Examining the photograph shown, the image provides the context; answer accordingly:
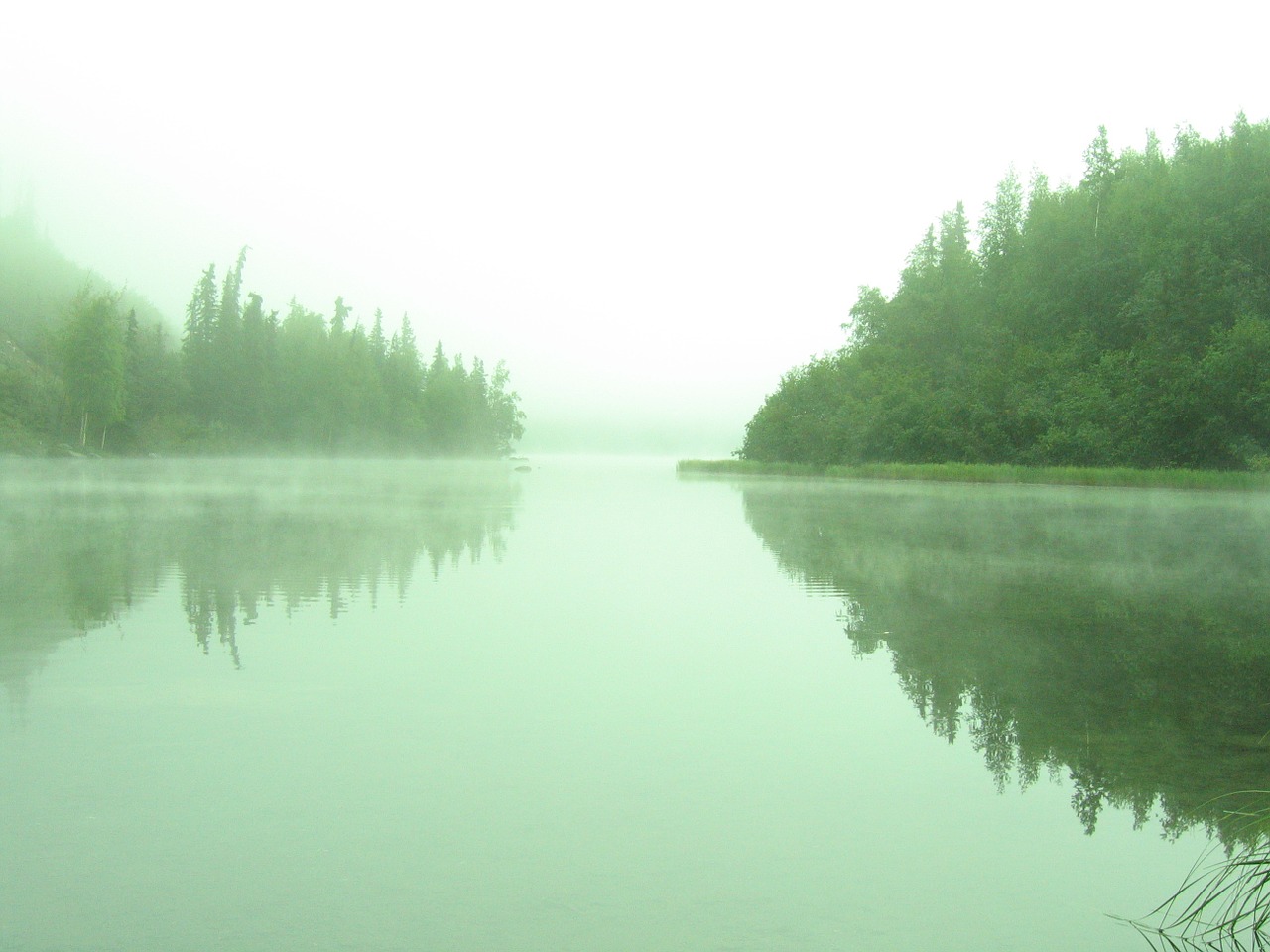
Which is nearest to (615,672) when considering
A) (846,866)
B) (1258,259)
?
(846,866)

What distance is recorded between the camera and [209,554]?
14.4 meters

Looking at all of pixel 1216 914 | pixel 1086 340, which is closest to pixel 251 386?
pixel 1086 340

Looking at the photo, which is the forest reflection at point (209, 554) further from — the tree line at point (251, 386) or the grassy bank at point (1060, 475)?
the tree line at point (251, 386)

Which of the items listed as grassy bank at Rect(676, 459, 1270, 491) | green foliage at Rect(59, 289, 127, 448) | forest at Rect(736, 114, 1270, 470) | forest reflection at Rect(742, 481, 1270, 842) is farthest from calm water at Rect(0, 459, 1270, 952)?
green foliage at Rect(59, 289, 127, 448)

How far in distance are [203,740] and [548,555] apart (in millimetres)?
10214

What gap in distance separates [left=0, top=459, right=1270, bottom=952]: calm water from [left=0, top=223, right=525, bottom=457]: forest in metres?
73.3

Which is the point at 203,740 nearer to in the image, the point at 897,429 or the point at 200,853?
the point at 200,853

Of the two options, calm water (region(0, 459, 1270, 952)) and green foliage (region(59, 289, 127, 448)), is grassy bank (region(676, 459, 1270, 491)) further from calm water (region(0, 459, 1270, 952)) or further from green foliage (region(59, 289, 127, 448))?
green foliage (region(59, 289, 127, 448))

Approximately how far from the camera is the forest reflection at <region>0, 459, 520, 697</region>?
9414 mm

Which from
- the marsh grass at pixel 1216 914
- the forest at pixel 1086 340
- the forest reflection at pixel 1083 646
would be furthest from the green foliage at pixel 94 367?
the marsh grass at pixel 1216 914

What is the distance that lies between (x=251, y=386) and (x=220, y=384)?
10.4 feet

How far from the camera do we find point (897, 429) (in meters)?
67.8

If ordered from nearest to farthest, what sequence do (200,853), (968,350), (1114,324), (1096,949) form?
(1096,949)
(200,853)
(1114,324)
(968,350)

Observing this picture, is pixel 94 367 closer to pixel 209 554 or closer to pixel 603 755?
pixel 209 554
